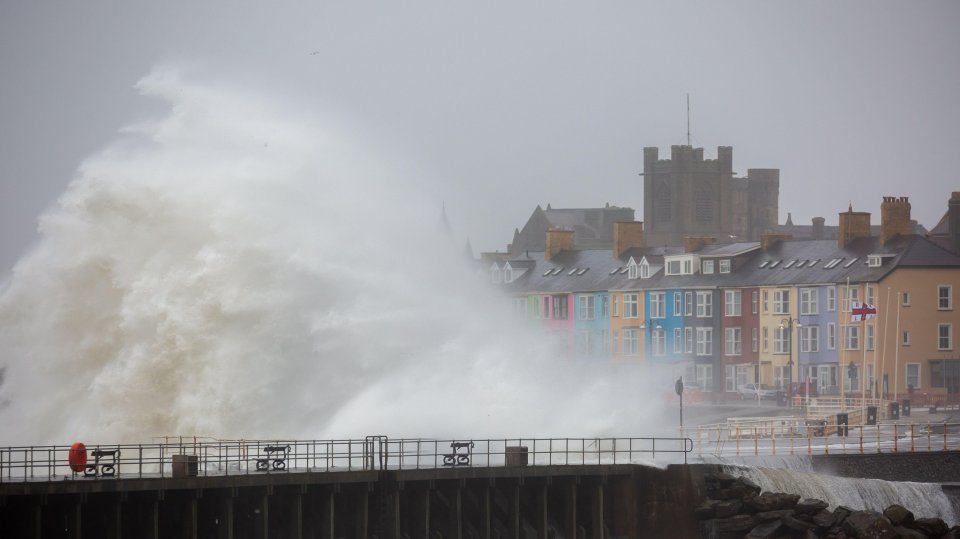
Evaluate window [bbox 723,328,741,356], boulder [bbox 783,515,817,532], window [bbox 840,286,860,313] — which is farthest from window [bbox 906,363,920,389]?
boulder [bbox 783,515,817,532]

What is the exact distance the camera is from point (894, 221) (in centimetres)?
8050

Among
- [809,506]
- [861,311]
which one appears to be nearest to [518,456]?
[809,506]

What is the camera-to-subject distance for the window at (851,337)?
79750mm

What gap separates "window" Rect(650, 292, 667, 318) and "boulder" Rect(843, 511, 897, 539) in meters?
49.5

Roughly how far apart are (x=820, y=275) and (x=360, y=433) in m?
39.8

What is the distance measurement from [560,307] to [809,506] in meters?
55.1

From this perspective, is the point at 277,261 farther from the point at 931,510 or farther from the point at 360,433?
the point at 931,510

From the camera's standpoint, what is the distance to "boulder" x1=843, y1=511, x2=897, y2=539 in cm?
3984

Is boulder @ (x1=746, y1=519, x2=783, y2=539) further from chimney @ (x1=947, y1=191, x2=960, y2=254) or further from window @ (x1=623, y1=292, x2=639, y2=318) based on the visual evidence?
window @ (x1=623, y1=292, x2=639, y2=318)

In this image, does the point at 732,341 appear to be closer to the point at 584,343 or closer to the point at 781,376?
the point at 781,376

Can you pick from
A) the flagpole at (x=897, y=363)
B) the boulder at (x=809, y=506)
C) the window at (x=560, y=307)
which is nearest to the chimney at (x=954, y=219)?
the flagpole at (x=897, y=363)

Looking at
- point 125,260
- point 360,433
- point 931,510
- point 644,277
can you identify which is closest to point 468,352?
point 360,433

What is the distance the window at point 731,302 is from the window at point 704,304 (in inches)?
35.1

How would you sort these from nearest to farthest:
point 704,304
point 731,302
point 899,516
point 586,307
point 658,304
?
point 899,516 → point 731,302 → point 704,304 → point 658,304 → point 586,307
